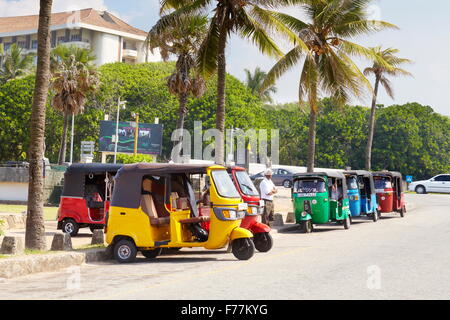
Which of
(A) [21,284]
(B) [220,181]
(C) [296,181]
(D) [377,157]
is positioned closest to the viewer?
(A) [21,284]

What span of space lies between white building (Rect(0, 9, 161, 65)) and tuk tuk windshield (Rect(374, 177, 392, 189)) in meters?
69.6

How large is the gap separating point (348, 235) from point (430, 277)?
936cm

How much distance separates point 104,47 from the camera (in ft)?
323

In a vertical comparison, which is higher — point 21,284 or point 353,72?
point 353,72

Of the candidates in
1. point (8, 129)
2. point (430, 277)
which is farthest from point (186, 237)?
point (8, 129)

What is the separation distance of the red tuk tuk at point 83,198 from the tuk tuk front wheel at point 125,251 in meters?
6.22

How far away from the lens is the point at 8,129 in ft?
219

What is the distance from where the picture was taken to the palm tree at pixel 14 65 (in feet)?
254

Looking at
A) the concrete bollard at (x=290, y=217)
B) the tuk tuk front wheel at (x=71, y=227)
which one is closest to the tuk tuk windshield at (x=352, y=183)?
the concrete bollard at (x=290, y=217)

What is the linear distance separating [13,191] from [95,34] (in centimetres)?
6538

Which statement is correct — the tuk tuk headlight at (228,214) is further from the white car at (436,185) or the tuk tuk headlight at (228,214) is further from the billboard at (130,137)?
the billboard at (130,137)

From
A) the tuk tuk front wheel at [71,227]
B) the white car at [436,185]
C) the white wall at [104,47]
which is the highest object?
the white wall at [104,47]

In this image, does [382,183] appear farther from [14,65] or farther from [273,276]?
[14,65]
